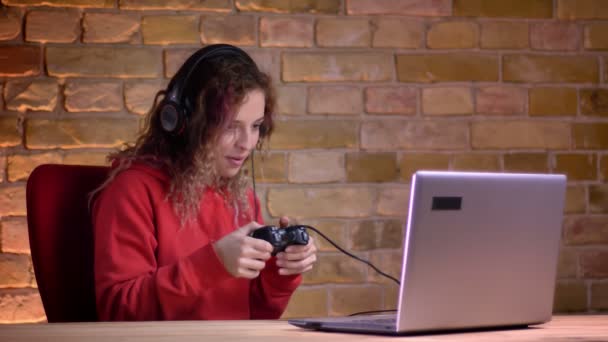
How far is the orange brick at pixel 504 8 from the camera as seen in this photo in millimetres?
2560

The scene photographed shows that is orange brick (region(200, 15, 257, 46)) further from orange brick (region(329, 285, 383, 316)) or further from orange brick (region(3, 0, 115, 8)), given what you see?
orange brick (region(329, 285, 383, 316))

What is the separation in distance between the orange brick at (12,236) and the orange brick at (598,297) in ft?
5.45

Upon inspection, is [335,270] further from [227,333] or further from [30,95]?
[227,333]

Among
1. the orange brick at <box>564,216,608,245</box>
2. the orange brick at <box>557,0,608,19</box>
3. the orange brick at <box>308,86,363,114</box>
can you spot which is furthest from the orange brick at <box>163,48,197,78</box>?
the orange brick at <box>564,216,608,245</box>

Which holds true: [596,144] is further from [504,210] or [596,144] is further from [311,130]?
[504,210]

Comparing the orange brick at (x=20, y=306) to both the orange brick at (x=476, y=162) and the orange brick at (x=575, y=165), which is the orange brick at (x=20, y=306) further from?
the orange brick at (x=575, y=165)

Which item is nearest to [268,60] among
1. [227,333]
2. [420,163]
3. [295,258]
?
[420,163]

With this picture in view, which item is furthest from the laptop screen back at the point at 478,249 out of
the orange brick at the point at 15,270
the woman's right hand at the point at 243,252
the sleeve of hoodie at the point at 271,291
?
the orange brick at the point at 15,270

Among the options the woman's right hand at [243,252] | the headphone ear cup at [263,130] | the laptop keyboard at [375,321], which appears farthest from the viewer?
the headphone ear cup at [263,130]

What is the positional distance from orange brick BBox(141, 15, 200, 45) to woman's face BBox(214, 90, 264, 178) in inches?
23.1

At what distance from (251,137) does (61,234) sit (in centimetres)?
45

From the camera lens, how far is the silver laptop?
1.10 meters

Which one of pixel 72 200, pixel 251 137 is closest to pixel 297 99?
pixel 251 137

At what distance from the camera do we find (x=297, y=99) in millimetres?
2459
